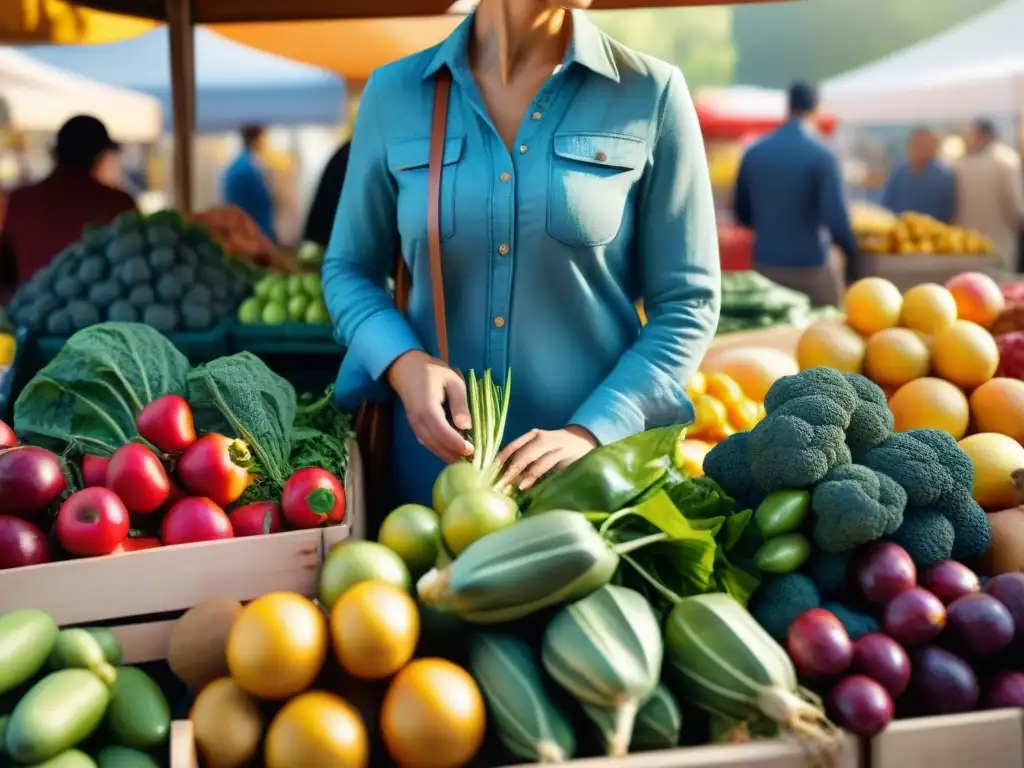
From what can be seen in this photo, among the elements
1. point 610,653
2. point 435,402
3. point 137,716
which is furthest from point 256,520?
point 610,653

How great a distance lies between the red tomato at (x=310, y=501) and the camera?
165cm

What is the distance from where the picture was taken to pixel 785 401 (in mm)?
1755

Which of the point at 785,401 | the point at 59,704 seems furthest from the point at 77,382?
the point at 785,401

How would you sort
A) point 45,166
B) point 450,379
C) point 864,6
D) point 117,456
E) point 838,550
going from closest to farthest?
point 838,550 < point 117,456 < point 450,379 < point 45,166 < point 864,6

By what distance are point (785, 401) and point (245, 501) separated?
0.96 m

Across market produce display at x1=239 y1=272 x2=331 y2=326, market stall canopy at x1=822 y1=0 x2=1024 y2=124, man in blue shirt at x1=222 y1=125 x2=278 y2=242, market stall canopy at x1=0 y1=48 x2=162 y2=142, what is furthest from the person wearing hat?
market stall canopy at x1=822 y1=0 x2=1024 y2=124

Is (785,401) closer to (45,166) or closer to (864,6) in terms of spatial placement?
(45,166)

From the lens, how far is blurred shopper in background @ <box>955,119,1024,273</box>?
9453mm

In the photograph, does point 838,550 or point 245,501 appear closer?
point 838,550

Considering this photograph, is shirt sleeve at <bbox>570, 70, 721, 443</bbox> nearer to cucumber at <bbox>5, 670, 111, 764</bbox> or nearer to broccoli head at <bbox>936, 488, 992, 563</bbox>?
broccoli head at <bbox>936, 488, 992, 563</bbox>

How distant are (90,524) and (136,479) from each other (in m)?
0.13

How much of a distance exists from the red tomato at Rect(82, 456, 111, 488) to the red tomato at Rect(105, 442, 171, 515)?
0.05 meters

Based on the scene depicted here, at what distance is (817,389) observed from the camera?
5.57 ft

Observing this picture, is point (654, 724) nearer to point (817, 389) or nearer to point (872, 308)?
point (817, 389)
